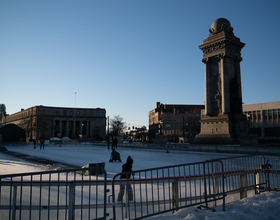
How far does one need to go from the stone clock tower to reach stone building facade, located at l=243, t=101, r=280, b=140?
141 feet

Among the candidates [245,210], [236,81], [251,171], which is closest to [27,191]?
[245,210]

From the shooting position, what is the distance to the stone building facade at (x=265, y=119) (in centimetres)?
6631

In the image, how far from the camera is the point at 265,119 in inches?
2734

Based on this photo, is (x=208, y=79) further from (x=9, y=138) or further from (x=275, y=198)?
(x=9, y=138)

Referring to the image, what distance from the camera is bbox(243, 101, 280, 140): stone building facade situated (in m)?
66.3

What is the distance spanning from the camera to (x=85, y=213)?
5.45m

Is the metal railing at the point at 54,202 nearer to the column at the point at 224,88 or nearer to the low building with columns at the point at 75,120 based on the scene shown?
the column at the point at 224,88

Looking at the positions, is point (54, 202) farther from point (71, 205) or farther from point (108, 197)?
point (108, 197)

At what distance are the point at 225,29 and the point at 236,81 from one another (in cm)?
753

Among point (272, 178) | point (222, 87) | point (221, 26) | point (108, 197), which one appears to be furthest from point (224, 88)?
point (108, 197)

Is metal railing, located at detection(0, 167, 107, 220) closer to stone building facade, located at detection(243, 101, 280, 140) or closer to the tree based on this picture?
stone building facade, located at detection(243, 101, 280, 140)

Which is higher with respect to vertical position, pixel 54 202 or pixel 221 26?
pixel 221 26

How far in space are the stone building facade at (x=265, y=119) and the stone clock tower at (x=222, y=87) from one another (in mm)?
42870

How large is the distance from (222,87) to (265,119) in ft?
159
